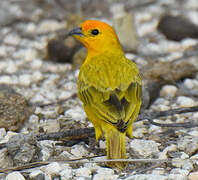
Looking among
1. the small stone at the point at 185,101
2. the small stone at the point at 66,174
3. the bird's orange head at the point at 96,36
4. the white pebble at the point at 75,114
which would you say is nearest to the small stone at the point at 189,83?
the small stone at the point at 185,101

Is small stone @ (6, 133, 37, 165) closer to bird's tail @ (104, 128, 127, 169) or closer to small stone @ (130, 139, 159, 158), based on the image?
bird's tail @ (104, 128, 127, 169)

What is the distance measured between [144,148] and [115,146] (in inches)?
15.4

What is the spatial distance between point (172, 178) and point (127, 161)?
381mm

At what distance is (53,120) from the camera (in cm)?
454

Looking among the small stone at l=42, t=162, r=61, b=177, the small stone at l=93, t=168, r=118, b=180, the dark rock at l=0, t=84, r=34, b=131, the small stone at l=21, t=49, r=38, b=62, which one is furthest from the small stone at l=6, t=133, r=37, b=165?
the small stone at l=21, t=49, r=38, b=62

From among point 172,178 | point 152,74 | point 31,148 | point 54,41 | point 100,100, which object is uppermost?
point 54,41

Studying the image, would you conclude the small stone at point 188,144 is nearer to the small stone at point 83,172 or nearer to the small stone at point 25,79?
the small stone at point 83,172

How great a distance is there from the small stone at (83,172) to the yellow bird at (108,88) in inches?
7.2

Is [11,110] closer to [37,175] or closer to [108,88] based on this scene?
[108,88]

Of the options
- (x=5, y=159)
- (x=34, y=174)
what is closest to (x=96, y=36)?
(x=5, y=159)

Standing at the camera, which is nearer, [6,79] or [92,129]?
[92,129]

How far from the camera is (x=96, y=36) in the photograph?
4695mm

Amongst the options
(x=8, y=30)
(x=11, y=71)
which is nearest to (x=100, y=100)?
(x=11, y=71)

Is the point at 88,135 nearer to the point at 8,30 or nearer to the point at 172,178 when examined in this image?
the point at 172,178
